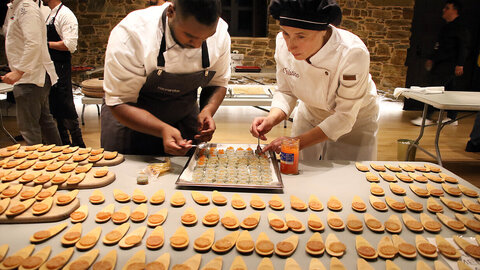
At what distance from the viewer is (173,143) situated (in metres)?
1.30

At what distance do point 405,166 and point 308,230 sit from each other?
2.37 ft

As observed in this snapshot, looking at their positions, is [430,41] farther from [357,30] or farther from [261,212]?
[261,212]

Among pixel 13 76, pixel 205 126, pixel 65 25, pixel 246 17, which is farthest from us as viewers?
pixel 246 17

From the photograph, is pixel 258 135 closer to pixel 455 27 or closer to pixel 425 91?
pixel 425 91

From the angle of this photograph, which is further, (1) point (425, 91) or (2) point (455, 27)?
(2) point (455, 27)

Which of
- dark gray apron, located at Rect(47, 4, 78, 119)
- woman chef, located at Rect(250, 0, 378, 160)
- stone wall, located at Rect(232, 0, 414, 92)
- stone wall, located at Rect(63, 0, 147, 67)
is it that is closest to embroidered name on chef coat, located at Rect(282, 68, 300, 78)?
woman chef, located at Rect(250, 0, 378, 160)

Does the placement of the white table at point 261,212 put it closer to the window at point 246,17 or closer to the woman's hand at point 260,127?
the woman's hand at point 260,127

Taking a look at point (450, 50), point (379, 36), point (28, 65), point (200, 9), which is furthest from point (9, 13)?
point (379, 36)

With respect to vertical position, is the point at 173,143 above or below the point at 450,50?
below

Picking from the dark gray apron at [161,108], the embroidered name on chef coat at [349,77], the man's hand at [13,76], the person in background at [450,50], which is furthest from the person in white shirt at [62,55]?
the person in background at [450,50]

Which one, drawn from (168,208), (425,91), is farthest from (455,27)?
(168,208)

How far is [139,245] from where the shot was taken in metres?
0.89

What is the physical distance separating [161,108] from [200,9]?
627 millimetres

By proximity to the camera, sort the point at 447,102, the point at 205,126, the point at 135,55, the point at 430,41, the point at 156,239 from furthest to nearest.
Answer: the point at 430,41
the point at 447,102
the point at 205,126
the point at 135,55
the point at 156,239
